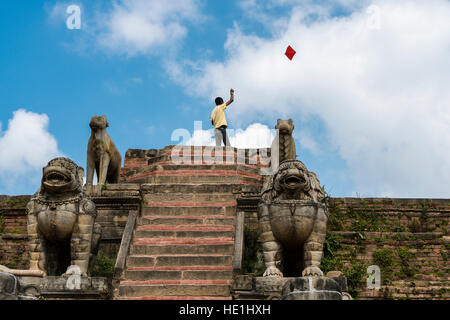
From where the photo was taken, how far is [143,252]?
11.7 metres

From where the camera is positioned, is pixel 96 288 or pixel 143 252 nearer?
pixel 96 288

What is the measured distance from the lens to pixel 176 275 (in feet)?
36.1

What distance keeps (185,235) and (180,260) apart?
2.81 feet

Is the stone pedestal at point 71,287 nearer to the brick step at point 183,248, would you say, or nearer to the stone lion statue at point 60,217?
the stone lion statue at point 60,217

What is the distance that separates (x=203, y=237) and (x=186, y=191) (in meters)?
1.93

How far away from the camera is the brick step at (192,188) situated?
13.8 meters

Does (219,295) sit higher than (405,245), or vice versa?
(405,245)

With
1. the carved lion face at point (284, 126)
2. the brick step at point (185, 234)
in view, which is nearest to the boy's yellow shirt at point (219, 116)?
the carved lion face at point (284, 126)

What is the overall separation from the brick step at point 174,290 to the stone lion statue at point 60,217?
3.07ft
